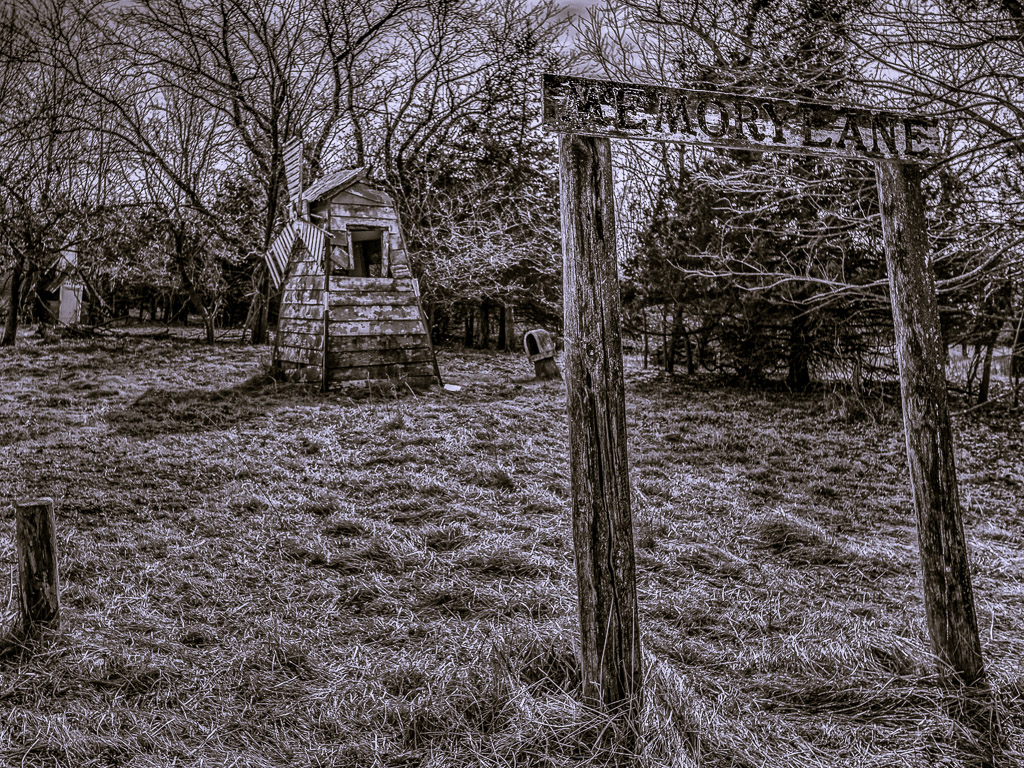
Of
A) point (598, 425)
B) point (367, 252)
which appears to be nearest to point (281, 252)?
point (367, 252)

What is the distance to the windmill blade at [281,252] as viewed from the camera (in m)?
12.8

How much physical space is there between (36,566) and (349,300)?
8.45 m

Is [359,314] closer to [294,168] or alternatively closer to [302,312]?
[302,312]

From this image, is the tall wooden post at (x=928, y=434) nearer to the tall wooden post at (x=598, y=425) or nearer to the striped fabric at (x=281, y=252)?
the tall wooden post at (x=598, y=425)

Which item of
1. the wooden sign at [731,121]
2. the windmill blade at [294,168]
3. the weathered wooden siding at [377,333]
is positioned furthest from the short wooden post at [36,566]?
the windmill blade at [294,168]

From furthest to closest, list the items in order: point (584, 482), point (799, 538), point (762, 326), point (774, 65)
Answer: point (762, 326) < point (774, 65) < point (799, 538) < point (584, 482)

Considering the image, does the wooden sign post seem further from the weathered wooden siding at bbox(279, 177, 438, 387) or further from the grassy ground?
the weathered wooden siding at bbox(279, 177, 438, 387)

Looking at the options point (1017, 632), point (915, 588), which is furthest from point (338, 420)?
point (1017, 632)

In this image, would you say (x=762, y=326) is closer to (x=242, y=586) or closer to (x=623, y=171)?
(x=623, y=171)

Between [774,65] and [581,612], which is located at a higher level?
[774,65]

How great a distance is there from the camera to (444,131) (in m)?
18.3

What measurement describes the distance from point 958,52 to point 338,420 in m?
7.52

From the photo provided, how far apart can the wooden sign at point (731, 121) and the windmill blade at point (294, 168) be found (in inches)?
435

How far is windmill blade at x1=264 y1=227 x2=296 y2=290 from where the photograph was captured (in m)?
12.8
